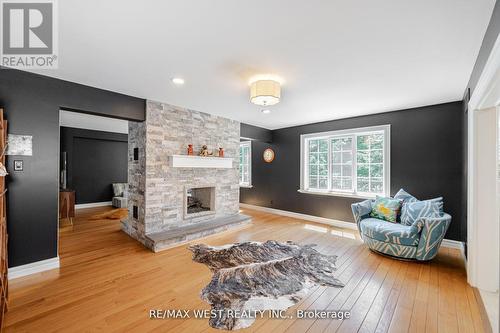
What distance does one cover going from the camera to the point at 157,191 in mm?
3701

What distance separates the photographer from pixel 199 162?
4.19m

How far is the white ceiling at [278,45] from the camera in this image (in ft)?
4.98

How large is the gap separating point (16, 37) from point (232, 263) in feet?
10.7

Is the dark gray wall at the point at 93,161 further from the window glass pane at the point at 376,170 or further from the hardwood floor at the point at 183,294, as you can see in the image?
the window glass pane at the point at 376,170

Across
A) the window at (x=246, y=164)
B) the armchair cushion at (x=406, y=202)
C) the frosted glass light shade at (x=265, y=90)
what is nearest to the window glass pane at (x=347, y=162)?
the armchair cushion at (x=406, y=202)

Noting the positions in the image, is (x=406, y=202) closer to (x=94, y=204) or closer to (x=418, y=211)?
(x=418, y=211)

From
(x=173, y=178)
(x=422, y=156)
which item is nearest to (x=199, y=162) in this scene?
(x=173, y=178)

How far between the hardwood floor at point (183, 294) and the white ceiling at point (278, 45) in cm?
248

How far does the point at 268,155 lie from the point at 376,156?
9.28 feet

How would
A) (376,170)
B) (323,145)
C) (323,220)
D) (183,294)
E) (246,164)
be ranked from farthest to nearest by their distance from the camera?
(246,164)
(323,145)
(323,220)
(376,170)
(183,294)

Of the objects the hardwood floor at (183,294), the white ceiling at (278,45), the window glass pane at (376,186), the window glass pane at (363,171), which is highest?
the white ceiling at (278,45)

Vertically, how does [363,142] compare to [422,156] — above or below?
above

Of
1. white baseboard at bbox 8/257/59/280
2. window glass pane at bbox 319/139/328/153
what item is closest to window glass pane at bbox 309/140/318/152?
window glass pane at bbox 319/139/328/153

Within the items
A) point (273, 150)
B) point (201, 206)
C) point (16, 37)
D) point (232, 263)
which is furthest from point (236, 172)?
point (16, 37)
